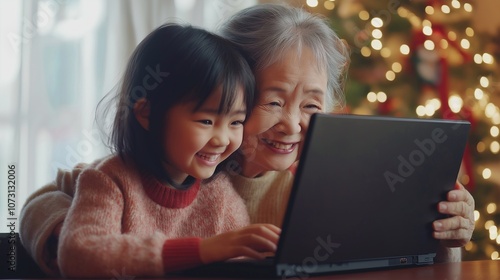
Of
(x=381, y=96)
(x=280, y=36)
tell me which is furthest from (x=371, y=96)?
(x=280, y=36)

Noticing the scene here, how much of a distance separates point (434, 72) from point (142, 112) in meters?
2.00

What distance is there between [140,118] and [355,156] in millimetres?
419

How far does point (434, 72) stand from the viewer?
2967 millimetres

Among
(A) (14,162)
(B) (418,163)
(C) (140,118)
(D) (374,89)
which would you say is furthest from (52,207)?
(D) (374,89)

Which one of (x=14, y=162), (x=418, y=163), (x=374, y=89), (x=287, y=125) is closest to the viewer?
(x=418, y=163)

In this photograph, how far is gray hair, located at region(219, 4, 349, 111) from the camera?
1.40m

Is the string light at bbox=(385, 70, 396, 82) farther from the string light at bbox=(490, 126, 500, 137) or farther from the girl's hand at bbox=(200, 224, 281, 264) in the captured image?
the girl's hand at bbox=(200, 224, 281, 264)

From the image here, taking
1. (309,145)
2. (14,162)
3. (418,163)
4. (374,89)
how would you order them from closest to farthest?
(309,145) < (418,163) < (14,162) < (374,89)

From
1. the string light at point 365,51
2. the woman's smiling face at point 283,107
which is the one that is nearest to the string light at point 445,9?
the string light at point 365,51

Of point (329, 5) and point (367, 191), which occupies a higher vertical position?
point (329, 5)

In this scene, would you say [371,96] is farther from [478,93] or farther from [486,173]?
[486,173]

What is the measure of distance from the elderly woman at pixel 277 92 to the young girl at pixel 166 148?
0.11m

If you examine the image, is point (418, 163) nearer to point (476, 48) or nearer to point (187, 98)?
point (187, 98)

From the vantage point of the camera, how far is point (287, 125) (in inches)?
54.5
